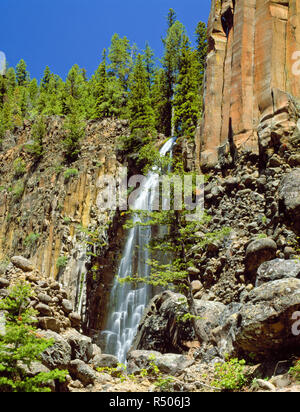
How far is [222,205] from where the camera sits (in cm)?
1775

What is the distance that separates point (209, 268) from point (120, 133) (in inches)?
633

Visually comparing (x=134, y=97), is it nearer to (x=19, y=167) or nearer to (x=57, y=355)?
(x=19, y=167)

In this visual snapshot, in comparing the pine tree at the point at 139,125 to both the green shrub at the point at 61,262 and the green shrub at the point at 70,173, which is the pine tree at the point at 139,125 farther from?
the green shrub at the point at 61,262

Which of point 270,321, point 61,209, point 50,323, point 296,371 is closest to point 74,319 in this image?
point 50,323

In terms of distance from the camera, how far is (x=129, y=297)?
21.8m

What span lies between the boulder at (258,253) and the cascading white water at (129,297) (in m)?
5.76

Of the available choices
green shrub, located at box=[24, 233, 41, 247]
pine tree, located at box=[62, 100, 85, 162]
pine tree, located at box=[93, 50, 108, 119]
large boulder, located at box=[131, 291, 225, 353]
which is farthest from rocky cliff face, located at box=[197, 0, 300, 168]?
pine tree, located at box=[93, 50, 108, 119]

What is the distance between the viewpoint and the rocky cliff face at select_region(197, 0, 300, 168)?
16750 millimetres

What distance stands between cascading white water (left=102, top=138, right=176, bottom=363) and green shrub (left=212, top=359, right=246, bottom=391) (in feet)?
31.7

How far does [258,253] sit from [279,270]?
3.07m

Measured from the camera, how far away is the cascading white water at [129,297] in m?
20.2

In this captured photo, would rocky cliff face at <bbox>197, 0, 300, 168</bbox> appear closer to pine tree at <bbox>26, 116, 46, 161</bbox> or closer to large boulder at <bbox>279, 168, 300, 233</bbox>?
large boulder at <bbox>279, 168, 300, 233</bbox>
